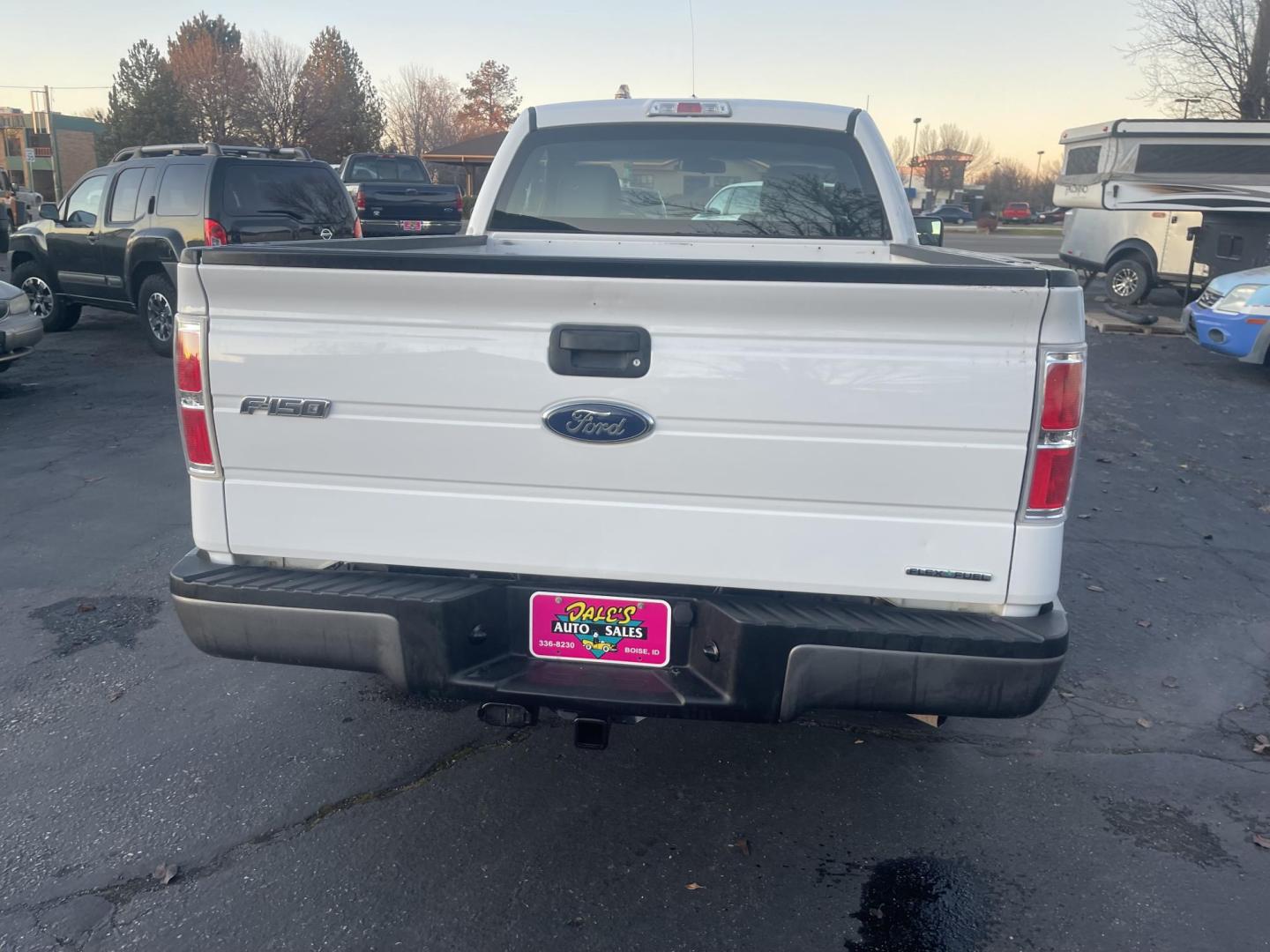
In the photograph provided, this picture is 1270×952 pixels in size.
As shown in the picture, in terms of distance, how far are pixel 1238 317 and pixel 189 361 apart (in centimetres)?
1071

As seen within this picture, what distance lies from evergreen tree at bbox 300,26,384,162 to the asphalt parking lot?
45.0 m

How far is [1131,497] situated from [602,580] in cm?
523

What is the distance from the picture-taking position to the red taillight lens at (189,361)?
2.70 meters

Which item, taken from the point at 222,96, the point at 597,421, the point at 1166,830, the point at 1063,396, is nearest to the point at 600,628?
the point at 597,421

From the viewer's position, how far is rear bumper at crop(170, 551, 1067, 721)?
2580 mm

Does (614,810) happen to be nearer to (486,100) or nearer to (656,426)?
(656,426)

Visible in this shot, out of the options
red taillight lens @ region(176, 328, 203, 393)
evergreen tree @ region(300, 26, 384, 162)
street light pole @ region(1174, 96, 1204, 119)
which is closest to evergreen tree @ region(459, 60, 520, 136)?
evergreen tree @ region(300, 26, 384, 162)

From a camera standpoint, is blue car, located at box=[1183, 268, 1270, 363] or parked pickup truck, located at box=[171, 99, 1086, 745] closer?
parked pickup truck, located at box=[171, 99, 1086, 745]

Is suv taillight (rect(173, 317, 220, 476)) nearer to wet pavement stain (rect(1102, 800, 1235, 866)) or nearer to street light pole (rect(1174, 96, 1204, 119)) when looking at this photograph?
wet pavement stain (rect(1102, 800, 1235, 866))

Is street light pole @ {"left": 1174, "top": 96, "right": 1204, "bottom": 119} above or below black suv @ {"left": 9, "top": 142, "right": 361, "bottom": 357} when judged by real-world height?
above

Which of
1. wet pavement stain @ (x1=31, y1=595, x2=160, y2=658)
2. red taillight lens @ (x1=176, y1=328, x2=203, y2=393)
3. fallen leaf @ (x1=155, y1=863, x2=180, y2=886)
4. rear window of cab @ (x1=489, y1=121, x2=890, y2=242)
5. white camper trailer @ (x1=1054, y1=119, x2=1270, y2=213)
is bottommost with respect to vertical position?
wet pavement stain @ (x1=31, y1=595, x2=160, y2=658)

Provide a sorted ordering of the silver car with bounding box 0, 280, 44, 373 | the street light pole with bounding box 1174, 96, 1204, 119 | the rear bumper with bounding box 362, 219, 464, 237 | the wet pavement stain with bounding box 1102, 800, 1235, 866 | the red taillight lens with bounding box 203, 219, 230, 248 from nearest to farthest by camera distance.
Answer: the wet pavement stain with bounding box 1102, 800, 1235, 866, the silver car with bounding box 0, 280, 44, 373, the red taillight lens with bounding box 203, 219, 230, 248, the rear bumper with bounding box 362, 219, 464, 237, the street light pole with bounding box 1174, 96, 1204, 119

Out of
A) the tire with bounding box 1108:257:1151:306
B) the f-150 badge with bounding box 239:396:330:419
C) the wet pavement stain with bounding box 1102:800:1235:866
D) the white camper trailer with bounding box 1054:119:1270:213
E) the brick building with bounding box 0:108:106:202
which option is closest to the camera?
the f-150 badge with bounding box 239:396:330:419

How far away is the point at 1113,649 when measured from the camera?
4.55 metres
